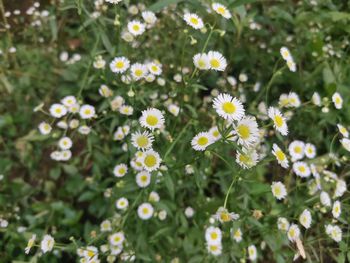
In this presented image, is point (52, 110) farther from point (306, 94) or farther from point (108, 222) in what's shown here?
point (306, 94)

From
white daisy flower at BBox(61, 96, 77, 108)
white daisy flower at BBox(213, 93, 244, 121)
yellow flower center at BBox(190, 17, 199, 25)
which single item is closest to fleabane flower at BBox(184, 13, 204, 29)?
yellow flower center at BBox(190, 17, 199, 25)

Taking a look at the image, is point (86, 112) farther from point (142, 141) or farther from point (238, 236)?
point (238, 236)

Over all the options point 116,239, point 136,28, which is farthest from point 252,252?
point 136,28

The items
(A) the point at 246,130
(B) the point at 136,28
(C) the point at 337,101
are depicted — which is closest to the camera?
(A) the point at 246,130

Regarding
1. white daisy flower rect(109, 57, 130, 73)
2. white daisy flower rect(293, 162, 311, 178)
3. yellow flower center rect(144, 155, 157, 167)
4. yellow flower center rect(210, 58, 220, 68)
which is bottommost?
white daisy flower rect(293, 162, 311, 178)

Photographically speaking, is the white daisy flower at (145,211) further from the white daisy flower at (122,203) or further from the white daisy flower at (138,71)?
the white daisy flower at (138,71)

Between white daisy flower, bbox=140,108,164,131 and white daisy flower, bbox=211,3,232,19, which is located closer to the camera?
white daisy flower, bbox=140,108,164,131

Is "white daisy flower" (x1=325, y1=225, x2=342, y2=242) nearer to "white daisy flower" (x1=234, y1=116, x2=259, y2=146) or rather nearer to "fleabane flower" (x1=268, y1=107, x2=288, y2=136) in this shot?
"fleabane flower" (x1=268, y1=107, x2=288, y2=136)
